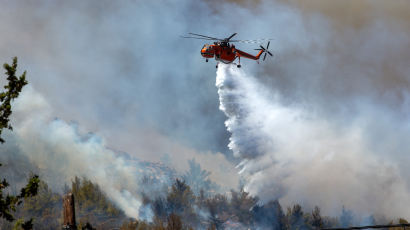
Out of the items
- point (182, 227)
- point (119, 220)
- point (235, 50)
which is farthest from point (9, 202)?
point (119, 220)

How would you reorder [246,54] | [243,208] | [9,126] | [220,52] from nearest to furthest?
[9,126]
[220,52]
[246,54]
[243,208]

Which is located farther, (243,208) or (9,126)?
(243,208)

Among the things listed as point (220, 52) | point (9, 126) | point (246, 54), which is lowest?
point (9, 126)

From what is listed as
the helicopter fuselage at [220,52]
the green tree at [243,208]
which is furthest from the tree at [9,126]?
the green tree at [243,208]

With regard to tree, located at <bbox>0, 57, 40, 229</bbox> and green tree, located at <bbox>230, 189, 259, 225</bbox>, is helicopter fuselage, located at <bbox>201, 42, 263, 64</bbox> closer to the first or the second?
tree, located at <bbox>0, 57, 40, 229</bbox>

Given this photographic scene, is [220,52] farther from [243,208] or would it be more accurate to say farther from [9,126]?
[243,208]

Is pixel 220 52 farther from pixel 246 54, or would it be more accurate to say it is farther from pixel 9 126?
pixel 9 126

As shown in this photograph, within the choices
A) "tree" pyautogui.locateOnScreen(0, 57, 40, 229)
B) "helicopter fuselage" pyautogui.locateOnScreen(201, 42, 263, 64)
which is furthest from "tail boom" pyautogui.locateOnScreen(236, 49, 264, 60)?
"tree" pyautogui.locateOnScreen(0, 57, 40, 229)

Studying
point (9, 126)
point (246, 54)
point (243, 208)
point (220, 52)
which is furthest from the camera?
point (243, 208)

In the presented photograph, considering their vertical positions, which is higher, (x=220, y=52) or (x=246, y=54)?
(x=246, y=54)

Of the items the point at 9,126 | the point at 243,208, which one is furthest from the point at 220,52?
the point at 243,208

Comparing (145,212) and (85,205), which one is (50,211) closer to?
(85,205)

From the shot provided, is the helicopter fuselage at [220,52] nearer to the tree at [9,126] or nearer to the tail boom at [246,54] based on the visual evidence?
the tail boom at [246,54]

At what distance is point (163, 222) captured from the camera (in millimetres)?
177750
